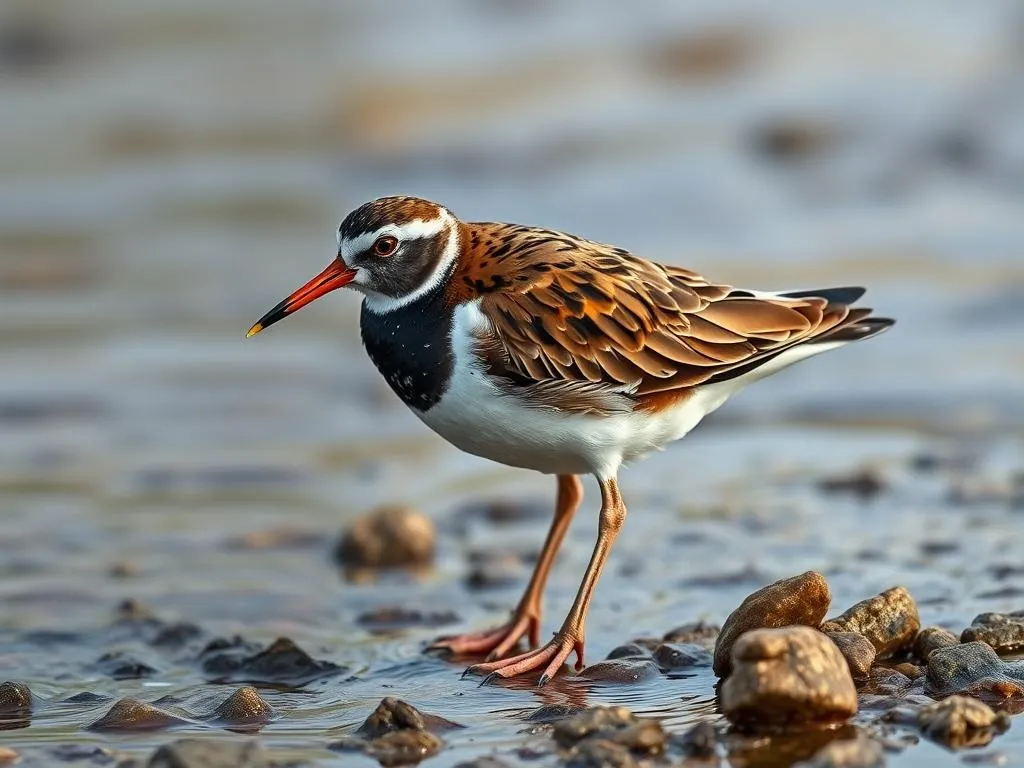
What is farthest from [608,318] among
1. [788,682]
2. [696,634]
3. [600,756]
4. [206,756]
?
[206,756]

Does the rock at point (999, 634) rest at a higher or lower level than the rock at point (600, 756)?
higher

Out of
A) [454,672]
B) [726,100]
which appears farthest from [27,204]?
[454,672]

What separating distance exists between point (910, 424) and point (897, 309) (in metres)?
2.57

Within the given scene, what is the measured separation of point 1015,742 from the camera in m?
5.27

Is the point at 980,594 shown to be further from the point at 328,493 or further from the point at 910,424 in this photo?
the point at 328,493

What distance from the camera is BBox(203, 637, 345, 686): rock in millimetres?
6641

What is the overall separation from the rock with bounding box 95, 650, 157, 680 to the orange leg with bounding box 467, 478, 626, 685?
1382 mm

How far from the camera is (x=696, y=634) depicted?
22.4 ft

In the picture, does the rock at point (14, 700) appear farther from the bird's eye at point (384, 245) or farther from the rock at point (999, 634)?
the rock at point (999, 634)

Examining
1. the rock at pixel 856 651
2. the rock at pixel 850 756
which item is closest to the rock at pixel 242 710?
the rock at pixel 850 756

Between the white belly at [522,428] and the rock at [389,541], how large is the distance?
1.44m

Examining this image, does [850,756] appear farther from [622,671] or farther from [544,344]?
[544,344]

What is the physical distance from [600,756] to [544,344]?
2201 mm

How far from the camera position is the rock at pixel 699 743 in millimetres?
5266
